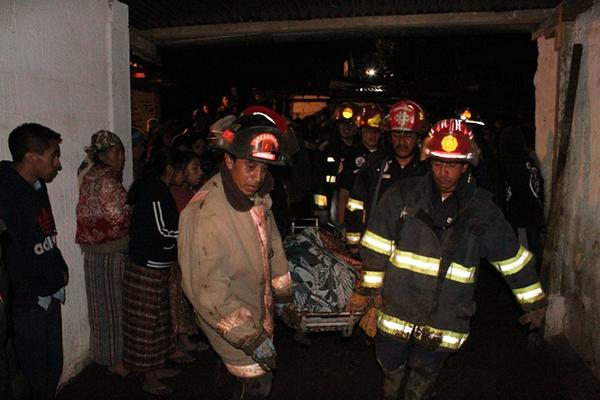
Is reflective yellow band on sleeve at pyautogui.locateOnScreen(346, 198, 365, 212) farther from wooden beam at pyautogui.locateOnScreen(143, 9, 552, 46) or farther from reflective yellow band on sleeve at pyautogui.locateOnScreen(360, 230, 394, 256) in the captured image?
wooden beam at pyautogui.locateOnScreen(143, 9, 552, 46)

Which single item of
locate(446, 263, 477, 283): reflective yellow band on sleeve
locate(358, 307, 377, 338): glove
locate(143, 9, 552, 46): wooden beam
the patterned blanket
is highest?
locate(143, 9, 552, 46): wooden beam

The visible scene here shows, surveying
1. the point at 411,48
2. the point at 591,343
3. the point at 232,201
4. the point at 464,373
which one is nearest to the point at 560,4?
the point at 591,343

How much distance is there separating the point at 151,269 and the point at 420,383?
241 centimetres

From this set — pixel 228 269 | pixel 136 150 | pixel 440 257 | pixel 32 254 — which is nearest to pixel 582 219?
pixel 440 257

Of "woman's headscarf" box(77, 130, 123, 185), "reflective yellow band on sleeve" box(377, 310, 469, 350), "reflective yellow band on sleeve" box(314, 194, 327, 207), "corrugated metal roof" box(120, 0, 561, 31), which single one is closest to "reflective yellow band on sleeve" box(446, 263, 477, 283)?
"reflective yellow band on sleeve" box(377, 310, 469, 350)

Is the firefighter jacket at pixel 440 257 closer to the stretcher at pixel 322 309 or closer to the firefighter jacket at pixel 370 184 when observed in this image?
the stretcher at pixel 322 309

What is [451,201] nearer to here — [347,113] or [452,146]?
[452,146]

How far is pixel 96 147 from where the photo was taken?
5.00 metres

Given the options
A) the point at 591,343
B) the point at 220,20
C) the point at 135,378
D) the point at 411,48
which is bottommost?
the point at 135,378

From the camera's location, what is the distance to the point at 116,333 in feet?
17.0

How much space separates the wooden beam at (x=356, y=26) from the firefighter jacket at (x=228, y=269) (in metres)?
4.17

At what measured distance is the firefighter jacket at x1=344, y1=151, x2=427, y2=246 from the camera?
548 cm

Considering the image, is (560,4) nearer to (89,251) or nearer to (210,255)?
(210,255)

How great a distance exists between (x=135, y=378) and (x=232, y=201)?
9.08ft
